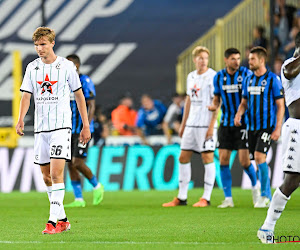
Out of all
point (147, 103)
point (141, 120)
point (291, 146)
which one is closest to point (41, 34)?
point (291, 146)

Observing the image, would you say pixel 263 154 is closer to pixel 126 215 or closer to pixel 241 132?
pixel 241 132

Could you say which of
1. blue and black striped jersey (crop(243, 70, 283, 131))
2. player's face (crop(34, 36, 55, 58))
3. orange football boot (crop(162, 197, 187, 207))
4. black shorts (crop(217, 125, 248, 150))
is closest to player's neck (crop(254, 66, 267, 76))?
blue and black striped jersey (crop(243, 70, 283, 131))

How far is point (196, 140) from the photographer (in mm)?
11875

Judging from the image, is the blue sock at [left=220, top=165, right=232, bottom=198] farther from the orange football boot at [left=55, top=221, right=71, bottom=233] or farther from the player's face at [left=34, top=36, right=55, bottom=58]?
the player's face at [left=34, top=36, right=55, bottom=58]

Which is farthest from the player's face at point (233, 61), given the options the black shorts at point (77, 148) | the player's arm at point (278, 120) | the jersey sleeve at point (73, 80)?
the jersey sleeve at point (73, 80)

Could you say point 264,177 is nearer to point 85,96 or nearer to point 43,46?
point 85,96

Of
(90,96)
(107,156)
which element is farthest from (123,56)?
(90,96)

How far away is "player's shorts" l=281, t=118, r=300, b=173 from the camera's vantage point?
6762 millimetres

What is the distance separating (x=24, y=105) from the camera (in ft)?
26.6

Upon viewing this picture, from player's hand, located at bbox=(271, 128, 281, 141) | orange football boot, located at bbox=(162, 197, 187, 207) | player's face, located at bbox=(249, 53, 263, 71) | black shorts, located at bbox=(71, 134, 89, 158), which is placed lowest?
orange football boot, located at bbox=(162, 197, 187, 207)

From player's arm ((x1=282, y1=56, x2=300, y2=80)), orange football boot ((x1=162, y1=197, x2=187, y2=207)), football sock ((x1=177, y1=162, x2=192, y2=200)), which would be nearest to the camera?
player's arm ((x1=282, y1=56, x2=300, y2=80))

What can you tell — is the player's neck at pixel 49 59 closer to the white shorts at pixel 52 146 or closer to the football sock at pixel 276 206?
the white shorts at pixel 52 146

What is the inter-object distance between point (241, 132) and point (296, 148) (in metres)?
4.71

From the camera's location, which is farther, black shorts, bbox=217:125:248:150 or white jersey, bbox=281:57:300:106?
black shorts, bbox=217:125:248:150
